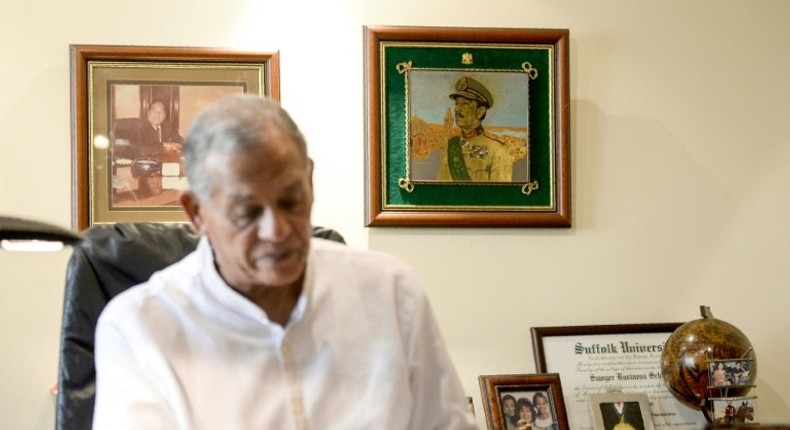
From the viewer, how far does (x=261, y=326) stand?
1.82 metres

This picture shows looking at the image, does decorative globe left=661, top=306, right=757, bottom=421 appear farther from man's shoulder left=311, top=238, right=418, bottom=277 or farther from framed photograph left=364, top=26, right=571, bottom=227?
man's shoulder left=311, top=238, right=418, bottom=277

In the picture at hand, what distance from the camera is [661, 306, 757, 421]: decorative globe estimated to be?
10.1 ft

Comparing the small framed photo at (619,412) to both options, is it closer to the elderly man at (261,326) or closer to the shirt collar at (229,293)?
the elderly man at (261,326)

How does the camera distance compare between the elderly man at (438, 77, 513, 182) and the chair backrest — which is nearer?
the chair backrest

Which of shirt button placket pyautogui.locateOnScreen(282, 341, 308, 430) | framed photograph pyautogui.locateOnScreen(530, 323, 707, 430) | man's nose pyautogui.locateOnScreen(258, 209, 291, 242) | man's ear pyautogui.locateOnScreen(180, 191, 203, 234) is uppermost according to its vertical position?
man's ear pyautogui.locateOnScreen(180, 191, 203, 234)

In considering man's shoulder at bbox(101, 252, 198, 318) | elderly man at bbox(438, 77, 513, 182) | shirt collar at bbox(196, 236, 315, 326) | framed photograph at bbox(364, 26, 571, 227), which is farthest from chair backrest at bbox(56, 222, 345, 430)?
elderly man at bbox(438, 77, 513, 182)

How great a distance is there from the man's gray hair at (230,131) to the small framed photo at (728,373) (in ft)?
5.79

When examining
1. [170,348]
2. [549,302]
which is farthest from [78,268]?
[549,302]

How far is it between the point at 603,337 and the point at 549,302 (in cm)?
21

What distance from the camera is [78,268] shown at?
78.2 inches

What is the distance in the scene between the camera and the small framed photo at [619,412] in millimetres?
3219

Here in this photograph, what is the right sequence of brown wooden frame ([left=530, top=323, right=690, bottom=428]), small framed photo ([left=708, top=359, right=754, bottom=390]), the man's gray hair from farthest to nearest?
brown wooden frame ([left=530, top=323, right=690, bottom=428])
small framed photo ([left=708, top=359, right=754, bottom=390])
the man's gray hair

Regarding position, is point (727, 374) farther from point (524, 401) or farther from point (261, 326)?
point (261, 326)

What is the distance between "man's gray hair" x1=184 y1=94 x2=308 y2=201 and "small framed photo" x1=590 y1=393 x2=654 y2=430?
1808 millimetres
